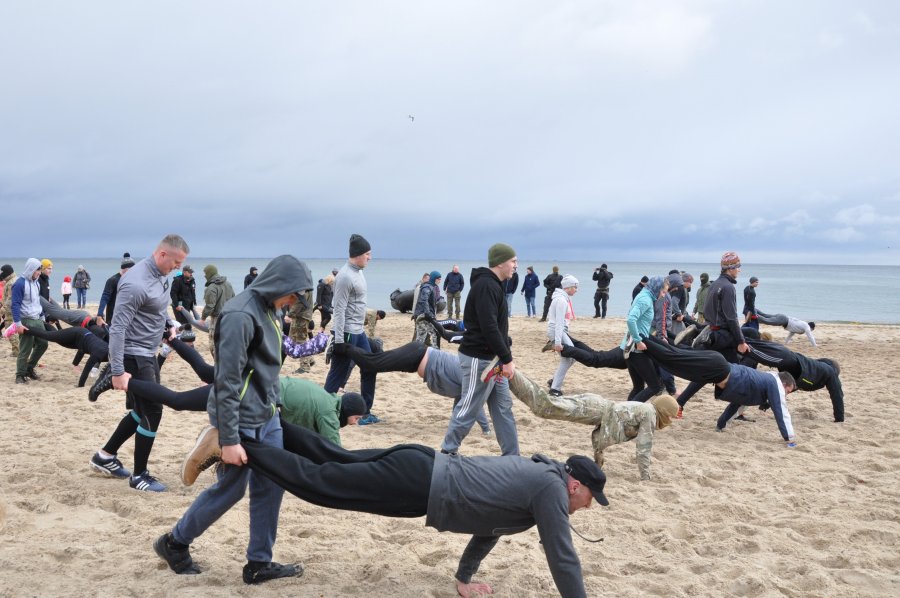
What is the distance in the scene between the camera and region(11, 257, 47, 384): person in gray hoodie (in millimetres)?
9008

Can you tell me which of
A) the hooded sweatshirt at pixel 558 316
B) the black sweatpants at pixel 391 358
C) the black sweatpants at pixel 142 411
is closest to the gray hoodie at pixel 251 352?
the black sweatpants at pixel 142 411

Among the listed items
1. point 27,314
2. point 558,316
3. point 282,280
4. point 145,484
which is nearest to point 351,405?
point 282,280

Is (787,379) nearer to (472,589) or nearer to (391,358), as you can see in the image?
(391,358)

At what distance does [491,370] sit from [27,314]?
7407mm

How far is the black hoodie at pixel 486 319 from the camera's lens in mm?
5148

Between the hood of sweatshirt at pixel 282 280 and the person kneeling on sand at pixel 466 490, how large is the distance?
83 centimetres

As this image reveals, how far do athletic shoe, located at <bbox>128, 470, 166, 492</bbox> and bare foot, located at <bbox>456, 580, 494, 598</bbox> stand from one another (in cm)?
271

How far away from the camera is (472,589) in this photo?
3574 mm

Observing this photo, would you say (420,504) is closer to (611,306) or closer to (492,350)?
(492,350)

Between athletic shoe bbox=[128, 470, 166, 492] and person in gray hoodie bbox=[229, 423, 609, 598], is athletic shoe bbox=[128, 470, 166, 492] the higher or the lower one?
the lower one

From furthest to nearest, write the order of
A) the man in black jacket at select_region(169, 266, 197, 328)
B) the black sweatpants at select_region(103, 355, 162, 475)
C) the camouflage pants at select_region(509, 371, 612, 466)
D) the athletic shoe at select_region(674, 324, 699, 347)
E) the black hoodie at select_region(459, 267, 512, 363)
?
the man in black jacket at select_region(169, 266, 197, 328) < the athletic shoe at select_region(674, 324, 699, 347) < the camouflage pants at select_region(509, 371, 612, 466) < the black hoodie at select_region(459, 267, 512, 363) < the black sweatpants at select_region(103, 355, 162, 475)

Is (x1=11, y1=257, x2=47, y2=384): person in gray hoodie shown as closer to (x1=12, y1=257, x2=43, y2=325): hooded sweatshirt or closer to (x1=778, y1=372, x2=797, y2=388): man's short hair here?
(x1=12, y1=257, x2=43, y2=325): hooded sweatshirt

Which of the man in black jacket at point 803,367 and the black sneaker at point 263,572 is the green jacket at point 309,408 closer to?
the black sneaker at point 263,572

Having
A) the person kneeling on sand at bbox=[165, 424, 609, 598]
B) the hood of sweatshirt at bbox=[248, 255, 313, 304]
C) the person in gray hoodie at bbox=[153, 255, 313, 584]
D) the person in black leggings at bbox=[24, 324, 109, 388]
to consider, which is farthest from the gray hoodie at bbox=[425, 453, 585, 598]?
the person in black leggings at bbox=[24, 324, 109, 388]
